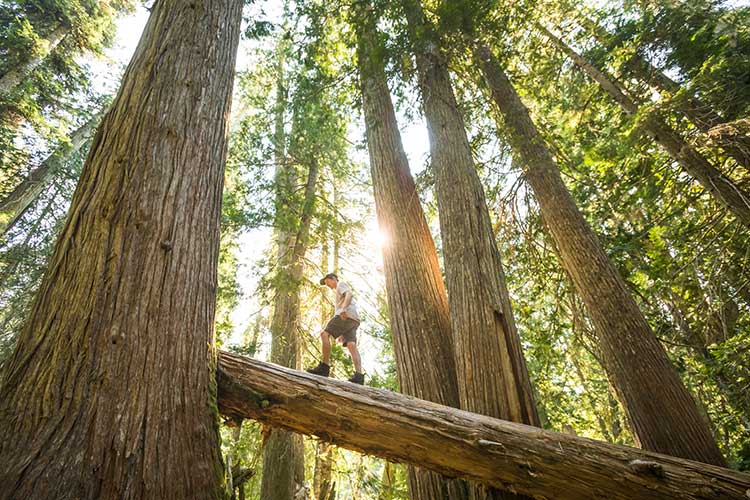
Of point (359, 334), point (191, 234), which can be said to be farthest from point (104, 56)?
point (191, 234)

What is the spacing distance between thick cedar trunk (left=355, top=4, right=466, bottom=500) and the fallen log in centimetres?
88

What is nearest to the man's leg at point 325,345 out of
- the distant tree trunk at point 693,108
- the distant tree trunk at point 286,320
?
the distant tree trunk at point 286,320

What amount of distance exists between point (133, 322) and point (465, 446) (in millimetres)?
1985

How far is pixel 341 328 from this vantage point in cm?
527

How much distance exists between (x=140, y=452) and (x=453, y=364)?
106 inches

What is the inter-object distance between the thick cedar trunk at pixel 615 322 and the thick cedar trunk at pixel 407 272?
167 cm

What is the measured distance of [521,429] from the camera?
7.00 feet

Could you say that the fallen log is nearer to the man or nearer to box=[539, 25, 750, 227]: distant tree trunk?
the man

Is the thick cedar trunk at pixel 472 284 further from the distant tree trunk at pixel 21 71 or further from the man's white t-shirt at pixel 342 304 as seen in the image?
the distant tree trunk at pixel 21 71

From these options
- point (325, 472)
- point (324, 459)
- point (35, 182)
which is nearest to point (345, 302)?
point (324, 459)

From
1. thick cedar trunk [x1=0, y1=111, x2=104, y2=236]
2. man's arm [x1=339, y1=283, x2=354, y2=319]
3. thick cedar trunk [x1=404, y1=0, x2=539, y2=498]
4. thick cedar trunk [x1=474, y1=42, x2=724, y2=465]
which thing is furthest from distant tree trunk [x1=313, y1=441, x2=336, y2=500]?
thick cedar trunk [x1=0, y1=111, x2=104, y2=236]

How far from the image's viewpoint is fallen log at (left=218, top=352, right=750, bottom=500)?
197cm

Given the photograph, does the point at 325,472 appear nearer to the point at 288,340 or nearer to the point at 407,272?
the point at 288,340

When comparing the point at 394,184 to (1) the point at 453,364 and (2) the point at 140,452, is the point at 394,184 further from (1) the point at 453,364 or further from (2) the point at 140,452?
(2) the point at 140,452
